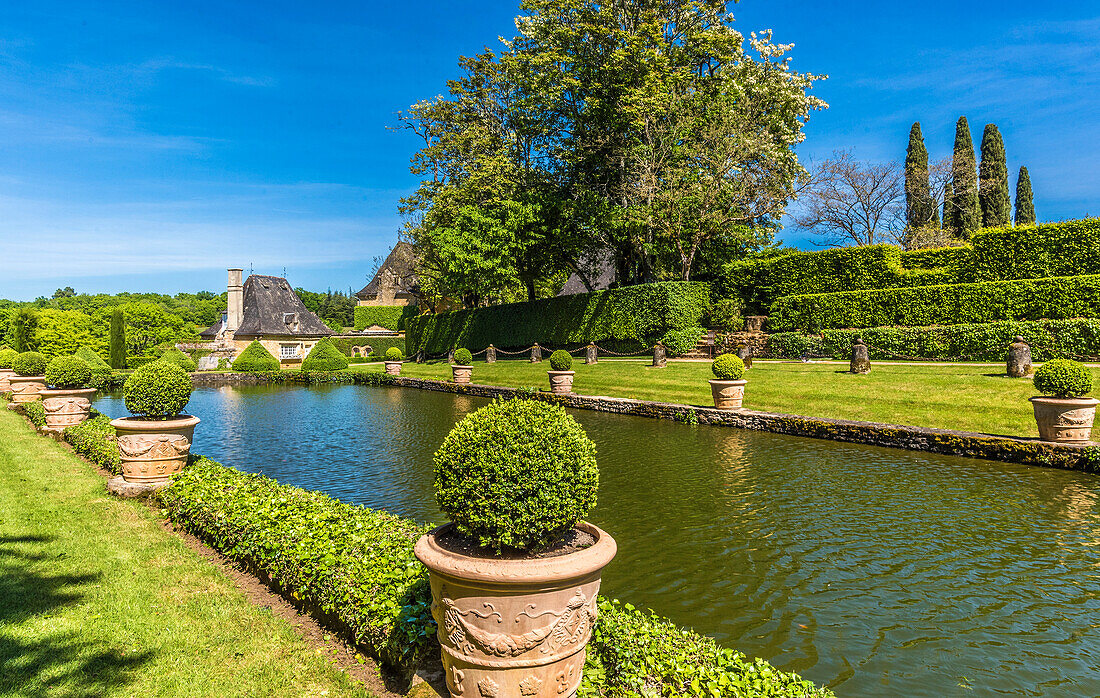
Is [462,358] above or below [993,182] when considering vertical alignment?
below

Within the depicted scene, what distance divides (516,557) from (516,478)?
53 cm

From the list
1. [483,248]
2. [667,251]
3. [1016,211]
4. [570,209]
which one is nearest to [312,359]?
[483,248]

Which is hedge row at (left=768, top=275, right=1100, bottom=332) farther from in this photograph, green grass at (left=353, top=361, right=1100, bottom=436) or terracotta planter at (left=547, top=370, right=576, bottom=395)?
terracotta planter at (left=547, top=370, right=576, bottom=395)

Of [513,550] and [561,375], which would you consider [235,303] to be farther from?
[513,550]

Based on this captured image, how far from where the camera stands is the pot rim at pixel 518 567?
10.4ft

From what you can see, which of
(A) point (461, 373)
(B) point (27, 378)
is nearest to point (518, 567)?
(B) point (27, 378)

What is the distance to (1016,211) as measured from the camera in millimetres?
45219

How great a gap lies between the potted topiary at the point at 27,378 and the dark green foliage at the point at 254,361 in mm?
22758

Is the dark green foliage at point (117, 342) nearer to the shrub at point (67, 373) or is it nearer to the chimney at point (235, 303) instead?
the chimney at point (235, 303)

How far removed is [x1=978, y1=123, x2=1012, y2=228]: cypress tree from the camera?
134 ft

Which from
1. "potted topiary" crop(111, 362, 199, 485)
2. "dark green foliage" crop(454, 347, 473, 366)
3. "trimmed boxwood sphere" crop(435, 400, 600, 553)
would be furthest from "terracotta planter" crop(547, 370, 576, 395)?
"trimmed boxwood sphere" crop(435, 400, 600, 553)

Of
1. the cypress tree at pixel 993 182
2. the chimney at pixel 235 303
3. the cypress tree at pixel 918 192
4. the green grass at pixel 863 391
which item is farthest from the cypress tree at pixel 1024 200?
the chimney at pixel 235 303

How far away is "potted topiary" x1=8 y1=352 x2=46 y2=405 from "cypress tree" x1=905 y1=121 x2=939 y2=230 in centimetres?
4549

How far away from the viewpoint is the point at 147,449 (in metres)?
8.37
